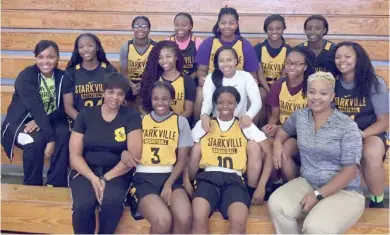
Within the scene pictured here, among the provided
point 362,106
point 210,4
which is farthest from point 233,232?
point 210,4

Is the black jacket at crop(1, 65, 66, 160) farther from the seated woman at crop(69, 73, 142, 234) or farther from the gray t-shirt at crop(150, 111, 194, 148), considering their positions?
the gray t-shirt at crop(150, 111, 194, 148)

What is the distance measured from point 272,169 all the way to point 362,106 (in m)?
0.64

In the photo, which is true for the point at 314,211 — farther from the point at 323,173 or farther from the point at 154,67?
the point at 154,67

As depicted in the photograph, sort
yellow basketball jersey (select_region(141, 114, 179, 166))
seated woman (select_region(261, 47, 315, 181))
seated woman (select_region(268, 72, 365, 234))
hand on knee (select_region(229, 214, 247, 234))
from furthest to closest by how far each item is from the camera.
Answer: seated woman (select_region(261, 47, 315, 181)) < yellow basketball jersey (select_region(141, 114, 179, 166)) < hand on knee (select_region(229, 214, 247, 234)) < seated woman (select_region(268, 72, 365, 234))

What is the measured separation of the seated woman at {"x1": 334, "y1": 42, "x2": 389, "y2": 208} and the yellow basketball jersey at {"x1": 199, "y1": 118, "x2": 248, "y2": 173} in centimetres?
63

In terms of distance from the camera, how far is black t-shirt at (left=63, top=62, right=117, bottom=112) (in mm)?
2881

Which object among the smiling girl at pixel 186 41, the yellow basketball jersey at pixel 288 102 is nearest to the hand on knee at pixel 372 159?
the yellow basketball jersey at pixel 288 102

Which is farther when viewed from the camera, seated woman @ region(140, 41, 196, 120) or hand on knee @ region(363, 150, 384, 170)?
seated woman @ region(140, 41, 196, 120)

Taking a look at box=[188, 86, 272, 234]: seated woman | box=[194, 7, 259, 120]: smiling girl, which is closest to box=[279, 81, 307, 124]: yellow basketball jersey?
box=[188, 86, 272, 234]: seated woman

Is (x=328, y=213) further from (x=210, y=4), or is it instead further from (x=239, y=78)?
(x=210, y=4)

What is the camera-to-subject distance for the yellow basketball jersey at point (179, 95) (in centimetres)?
289

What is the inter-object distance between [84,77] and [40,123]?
0.42m

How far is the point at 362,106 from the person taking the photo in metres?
2.55

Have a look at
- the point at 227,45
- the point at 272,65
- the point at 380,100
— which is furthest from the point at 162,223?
the point at 272,65
